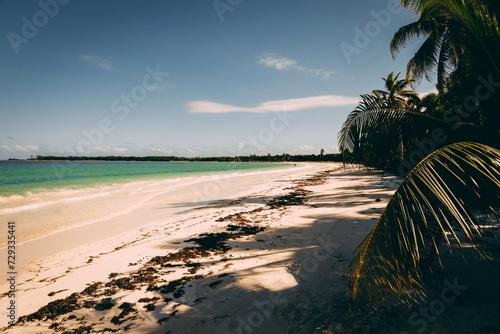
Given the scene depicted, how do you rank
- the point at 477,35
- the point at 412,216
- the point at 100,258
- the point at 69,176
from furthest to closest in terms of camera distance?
the point at 69,176 < the point at 100,258 < the point at 477,35 < the point at 412,216

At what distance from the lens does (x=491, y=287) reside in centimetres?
311

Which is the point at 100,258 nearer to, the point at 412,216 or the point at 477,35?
the point at 412,216

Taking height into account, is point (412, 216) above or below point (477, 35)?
below

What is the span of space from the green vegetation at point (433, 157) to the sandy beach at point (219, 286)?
20.8 inches

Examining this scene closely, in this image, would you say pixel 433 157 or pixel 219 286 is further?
pixel 219 286

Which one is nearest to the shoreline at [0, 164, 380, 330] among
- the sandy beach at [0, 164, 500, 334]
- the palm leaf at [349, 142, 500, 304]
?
the sandy beach at [0, 164, 500, 334]

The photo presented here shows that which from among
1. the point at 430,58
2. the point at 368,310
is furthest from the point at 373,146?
the point at 430,58

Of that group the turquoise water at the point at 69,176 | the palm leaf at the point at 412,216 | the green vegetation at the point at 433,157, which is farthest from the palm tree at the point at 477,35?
the turquoise water at the point at 69,176

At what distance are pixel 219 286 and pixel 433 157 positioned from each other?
139 inches

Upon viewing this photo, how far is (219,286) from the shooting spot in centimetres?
374

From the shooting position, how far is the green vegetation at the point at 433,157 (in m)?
1.94

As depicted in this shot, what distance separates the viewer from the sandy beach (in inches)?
110

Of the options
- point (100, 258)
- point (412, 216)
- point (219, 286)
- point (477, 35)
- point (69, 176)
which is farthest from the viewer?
point (69, 176)

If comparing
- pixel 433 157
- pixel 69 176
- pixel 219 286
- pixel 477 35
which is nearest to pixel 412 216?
pixel 433 157
